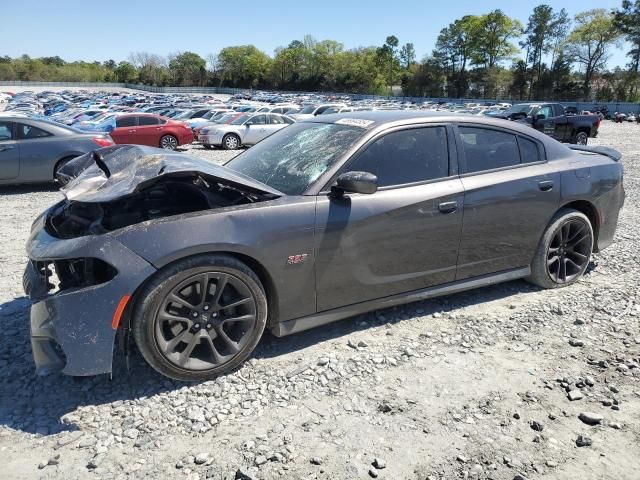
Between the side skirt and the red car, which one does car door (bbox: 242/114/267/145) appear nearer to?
the red car

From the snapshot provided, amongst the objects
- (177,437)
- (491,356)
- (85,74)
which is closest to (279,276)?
(177,437)

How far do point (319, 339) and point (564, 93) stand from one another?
269ft

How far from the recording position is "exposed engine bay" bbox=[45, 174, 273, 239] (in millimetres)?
3186

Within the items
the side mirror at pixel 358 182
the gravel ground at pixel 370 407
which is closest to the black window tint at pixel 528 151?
the gravel ground at pixel 370 407

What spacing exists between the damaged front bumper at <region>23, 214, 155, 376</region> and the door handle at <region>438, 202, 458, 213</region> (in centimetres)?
208

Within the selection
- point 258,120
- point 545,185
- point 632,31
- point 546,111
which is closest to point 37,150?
point 545,185

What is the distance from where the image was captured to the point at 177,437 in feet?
8.42

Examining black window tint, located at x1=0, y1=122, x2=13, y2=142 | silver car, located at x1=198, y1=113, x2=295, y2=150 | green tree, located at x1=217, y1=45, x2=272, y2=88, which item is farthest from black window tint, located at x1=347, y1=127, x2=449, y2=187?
→ green tree, located at x1=217, y1=45, x2=272, y2=88

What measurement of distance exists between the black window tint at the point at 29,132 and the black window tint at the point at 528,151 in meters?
8.54

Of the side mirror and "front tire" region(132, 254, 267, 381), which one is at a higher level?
the side mirror

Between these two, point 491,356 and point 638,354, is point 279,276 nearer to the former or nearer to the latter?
point 491,356

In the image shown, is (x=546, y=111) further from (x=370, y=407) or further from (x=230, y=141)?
(x=370, y=407)

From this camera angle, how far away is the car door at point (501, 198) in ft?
12.7

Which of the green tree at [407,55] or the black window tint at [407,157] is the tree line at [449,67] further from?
the black window tint at [407,157]
